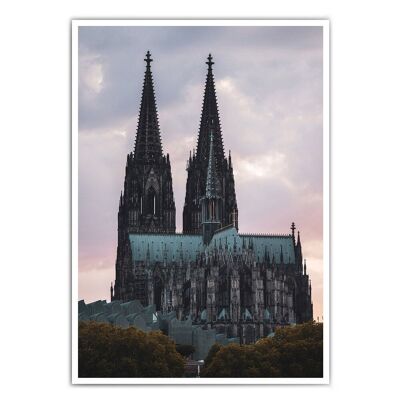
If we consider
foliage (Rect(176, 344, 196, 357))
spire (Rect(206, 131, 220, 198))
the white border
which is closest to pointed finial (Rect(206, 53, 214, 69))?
the white border

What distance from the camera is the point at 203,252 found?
73062 mm

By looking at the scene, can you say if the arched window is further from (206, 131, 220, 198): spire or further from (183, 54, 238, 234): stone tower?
(206, 131, 220, 198): spire

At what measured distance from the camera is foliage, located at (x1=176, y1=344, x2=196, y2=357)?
45.0m

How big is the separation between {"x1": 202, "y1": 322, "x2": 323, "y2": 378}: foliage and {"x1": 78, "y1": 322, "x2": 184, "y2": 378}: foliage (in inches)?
45.5

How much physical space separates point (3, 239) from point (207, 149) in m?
50.2

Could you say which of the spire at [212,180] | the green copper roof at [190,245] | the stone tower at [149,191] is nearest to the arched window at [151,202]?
the stone tower at [149,191]

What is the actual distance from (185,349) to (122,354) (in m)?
12.5

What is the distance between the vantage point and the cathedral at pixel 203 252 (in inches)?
2714

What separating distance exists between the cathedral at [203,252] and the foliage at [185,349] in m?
15.2
